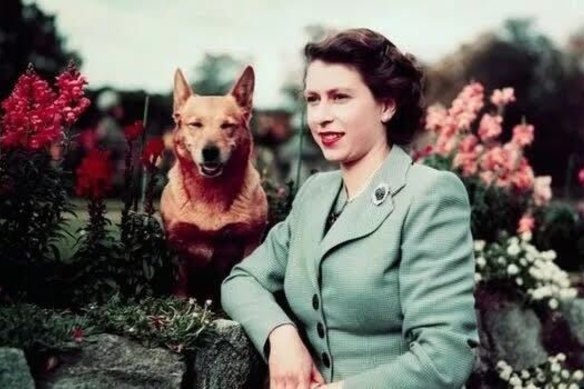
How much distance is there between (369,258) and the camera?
2.90m

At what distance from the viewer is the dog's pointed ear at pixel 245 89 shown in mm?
3729

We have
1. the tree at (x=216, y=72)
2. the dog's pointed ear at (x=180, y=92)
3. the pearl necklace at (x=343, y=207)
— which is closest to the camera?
the pearl necklace at (x=343, y=207)

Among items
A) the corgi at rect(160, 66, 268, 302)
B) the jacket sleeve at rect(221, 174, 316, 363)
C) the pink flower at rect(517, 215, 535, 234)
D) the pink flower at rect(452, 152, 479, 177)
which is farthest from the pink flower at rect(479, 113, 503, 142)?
the jacket sleeve at rect(221, 174, 316, 363)

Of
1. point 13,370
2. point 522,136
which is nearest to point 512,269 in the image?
point 522,136

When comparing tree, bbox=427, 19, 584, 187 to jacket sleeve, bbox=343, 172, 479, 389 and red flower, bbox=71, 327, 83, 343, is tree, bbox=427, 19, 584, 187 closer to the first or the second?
jacket sleeve, bbox=343, 172, 479, 389

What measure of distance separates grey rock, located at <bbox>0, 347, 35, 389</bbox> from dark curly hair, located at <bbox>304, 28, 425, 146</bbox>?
4.64 ft

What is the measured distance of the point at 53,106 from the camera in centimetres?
364

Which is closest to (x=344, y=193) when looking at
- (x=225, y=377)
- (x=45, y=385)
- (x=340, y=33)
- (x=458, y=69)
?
(x=340, y=33)

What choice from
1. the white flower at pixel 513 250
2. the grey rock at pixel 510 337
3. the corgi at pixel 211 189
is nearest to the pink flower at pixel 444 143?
the white flower at pixel 513 250

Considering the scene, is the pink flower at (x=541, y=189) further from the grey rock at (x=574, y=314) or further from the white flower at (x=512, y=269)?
the white flower at (x=512, y=269)

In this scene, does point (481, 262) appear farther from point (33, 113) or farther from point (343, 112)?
point (33, 113)

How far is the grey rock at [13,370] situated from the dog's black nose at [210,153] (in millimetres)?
1189

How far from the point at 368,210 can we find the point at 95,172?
45.1 inches

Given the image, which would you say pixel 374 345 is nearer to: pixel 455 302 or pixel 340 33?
pixel 455 302
